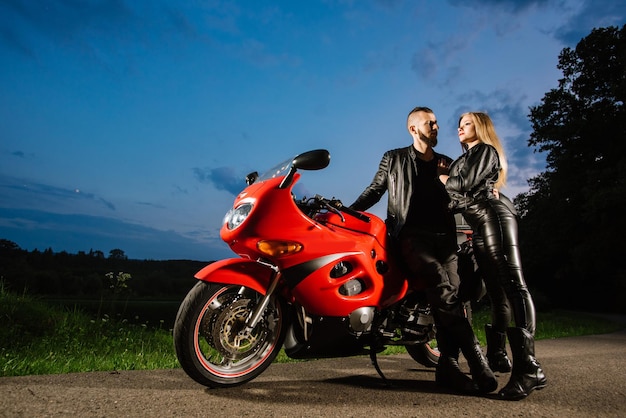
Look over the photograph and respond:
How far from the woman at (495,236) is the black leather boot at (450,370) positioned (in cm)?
23

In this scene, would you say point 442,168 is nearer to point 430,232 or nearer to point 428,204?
point 428,204

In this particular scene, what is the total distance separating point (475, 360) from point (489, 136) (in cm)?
167

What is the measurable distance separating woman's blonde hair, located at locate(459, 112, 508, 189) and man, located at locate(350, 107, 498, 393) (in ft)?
1.05

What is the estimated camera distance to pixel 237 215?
10.9 ft

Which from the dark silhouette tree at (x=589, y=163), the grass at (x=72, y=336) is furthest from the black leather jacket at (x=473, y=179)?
the dark silhouette tree at (x=589, y=163)

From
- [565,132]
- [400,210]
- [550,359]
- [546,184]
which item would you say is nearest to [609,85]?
[565,132]

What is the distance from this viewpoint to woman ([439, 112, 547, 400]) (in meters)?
3.37

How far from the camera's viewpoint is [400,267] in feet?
12.3

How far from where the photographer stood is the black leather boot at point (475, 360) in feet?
11.2

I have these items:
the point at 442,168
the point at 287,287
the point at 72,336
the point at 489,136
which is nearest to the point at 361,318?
the point at 287,287

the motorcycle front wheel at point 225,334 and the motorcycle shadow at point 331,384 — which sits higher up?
the motorcycle front wheel at point 225,334

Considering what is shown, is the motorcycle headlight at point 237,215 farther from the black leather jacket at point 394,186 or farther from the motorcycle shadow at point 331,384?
Answer: the black leather jacket at point 394,186

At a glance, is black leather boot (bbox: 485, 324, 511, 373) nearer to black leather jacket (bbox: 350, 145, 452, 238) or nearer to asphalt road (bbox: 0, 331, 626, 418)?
asphalt road (bbox: 0, 331, 626, 418)

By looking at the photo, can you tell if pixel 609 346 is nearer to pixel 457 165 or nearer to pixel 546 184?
pixel 457 165
